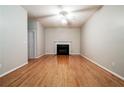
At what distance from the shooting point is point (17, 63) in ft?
16.7

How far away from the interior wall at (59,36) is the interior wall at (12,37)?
611 centimetres

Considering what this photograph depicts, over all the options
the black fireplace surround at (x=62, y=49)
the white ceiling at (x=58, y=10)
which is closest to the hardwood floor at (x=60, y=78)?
the white ceiling at (x=58, y=10)

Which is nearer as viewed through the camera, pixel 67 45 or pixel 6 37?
pixel 6 37

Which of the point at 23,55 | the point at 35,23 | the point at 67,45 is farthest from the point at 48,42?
the point at 23,55

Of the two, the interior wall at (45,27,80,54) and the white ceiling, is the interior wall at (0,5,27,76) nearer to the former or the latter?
the white ceiling

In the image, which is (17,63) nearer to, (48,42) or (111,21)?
(111,21)

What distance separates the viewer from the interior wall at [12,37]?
13.0ft

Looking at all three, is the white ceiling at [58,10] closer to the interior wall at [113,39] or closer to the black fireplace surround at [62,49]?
the interior wall at [113,39]

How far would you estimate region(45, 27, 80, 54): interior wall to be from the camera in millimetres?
11953

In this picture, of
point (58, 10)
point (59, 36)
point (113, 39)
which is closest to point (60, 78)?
point (113, 39)

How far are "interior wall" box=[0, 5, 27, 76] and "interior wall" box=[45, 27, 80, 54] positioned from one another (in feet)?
20.0

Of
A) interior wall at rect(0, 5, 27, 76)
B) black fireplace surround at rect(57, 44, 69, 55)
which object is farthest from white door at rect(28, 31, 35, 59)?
black fireplace surround at rect(57, 44, 69, 55)

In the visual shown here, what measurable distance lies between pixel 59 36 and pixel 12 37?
7.58 meters
